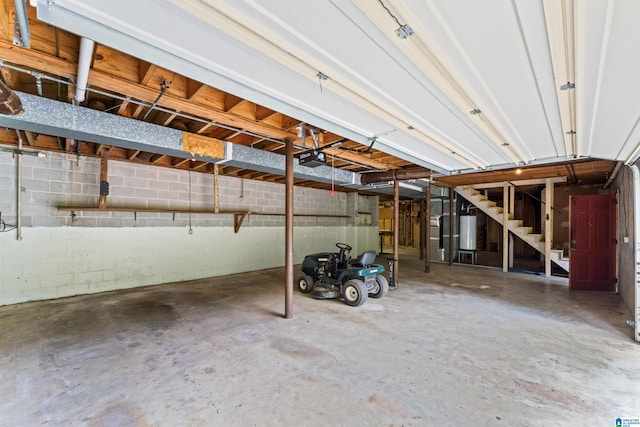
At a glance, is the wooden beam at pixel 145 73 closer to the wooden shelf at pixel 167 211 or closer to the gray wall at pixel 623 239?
the wooden shelf at pixel 167 211

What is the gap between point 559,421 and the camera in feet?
5.57

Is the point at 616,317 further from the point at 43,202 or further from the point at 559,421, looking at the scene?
the point at 43,202

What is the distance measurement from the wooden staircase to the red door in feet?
2.79

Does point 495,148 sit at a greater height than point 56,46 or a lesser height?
lesser

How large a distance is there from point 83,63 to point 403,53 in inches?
76.7

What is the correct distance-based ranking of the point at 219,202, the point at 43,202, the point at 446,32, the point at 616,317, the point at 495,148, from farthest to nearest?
the point at 219,202 < the point at 43,202 < the point at 616,317 < the point at 495,148 < the point at 446,32

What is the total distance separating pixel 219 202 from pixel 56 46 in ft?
14.6

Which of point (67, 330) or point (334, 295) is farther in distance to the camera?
point (334, 295)

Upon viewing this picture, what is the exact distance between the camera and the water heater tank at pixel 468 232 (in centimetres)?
765

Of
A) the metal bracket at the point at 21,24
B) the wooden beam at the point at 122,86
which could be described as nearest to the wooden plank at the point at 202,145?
the wooden beam at the point at 122,86

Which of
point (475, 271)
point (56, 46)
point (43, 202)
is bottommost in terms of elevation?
point (475, 271)

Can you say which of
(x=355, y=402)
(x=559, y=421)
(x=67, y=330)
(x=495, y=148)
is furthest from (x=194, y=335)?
(x=495, y=148)

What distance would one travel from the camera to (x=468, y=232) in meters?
7.67

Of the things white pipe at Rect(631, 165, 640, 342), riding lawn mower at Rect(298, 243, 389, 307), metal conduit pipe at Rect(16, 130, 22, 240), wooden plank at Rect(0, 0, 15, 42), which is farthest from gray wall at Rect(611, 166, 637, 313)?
metal conduit pipe at Rect(16, 130, 22, 240)
